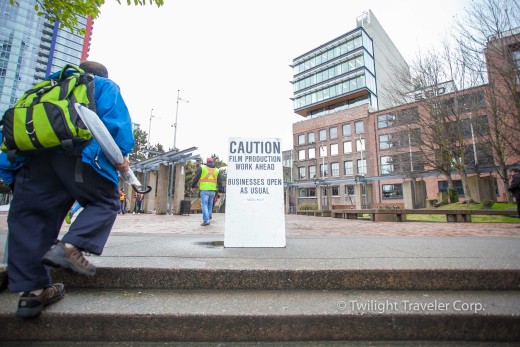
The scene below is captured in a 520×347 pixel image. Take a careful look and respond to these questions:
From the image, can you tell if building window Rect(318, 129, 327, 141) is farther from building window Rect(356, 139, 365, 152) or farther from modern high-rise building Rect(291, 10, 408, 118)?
building window Rect(356, 139, 365, 152)

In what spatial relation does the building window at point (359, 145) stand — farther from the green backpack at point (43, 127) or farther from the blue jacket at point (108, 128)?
the green backpack at point (43, 127)

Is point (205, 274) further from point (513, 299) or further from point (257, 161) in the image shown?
point (513, 299)

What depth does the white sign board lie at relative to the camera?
11.6 feet

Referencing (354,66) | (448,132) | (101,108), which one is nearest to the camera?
(101,108)

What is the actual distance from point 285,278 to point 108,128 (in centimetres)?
180

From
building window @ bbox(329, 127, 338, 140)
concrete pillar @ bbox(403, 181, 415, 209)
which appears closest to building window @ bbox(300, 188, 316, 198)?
building window @ bbox(329, 127, 338, 140)

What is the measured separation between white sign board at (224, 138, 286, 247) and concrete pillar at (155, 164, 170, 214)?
39.7 feet

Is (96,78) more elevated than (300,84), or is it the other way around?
(300,84)

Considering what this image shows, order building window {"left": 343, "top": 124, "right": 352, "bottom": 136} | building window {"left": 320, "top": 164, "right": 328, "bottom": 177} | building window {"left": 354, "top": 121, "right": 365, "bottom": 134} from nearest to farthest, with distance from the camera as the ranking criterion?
building window {"left": 354, "top": 121, "right": 365, "bottom": 134} → building window {"left": 343, "top": 124, "right": 352, "bottom": 136} → building window {"left": 320, "top": 164, "right": 328, "bottom": 177}

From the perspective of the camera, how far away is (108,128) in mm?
1896

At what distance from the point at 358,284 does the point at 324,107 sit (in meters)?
52.6

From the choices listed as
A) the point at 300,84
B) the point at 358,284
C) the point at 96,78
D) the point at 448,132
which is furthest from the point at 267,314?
the point at 300,84

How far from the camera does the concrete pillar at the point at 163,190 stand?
47.9 feet

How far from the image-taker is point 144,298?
6.53 feet
